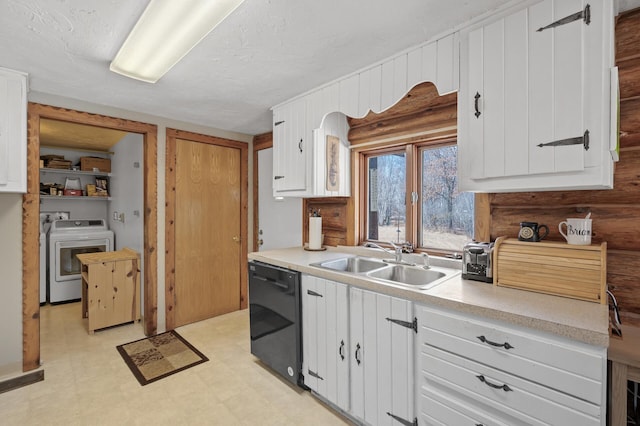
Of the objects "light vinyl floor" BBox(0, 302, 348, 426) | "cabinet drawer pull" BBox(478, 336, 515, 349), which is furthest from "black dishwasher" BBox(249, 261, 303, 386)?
"cabinet drawer pull" BBox(478, 336, 515, 349)

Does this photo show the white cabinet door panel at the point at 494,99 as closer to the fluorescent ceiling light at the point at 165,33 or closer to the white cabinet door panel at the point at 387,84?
the white cabinet door panel at the point at 387,84

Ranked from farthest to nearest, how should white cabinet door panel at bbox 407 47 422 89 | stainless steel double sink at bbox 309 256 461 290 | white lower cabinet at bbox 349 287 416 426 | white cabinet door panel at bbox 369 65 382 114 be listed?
white cabinet door panel at bbox 369 65 382 114 → stainless steel double sink at bbox 309 256 461 290 → white cabinet door panel at bbox 407 47 422 89 → white lower cabinet at bbox 349 287 416 426

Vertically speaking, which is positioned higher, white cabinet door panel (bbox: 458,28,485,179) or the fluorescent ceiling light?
the fluorescent ceiling light

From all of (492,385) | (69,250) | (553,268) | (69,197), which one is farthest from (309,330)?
(69,197)

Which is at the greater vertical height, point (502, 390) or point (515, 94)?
point (515, 94)

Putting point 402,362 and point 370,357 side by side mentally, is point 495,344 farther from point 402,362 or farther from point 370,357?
point 370,357

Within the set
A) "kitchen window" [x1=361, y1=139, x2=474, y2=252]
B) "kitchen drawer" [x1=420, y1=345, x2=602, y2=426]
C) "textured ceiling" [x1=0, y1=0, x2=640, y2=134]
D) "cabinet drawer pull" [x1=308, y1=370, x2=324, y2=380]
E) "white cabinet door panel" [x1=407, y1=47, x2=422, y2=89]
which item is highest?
"textured ceiling" [x1=0, y1=0, x2=640, y2=134]

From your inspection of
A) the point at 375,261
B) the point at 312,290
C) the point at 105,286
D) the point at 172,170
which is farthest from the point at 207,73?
the point at 105,286

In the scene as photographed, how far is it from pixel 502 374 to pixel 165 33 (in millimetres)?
2283

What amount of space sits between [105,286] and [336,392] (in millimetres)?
2838

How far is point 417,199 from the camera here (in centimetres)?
236

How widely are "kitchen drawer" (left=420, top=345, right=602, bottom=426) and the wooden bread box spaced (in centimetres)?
47

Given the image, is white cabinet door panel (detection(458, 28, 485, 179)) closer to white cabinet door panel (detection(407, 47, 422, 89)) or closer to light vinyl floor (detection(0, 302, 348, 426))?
white cabinet door panel (detection(407, 47, 422, 89))

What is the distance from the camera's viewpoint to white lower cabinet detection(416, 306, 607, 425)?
1.06 metres
